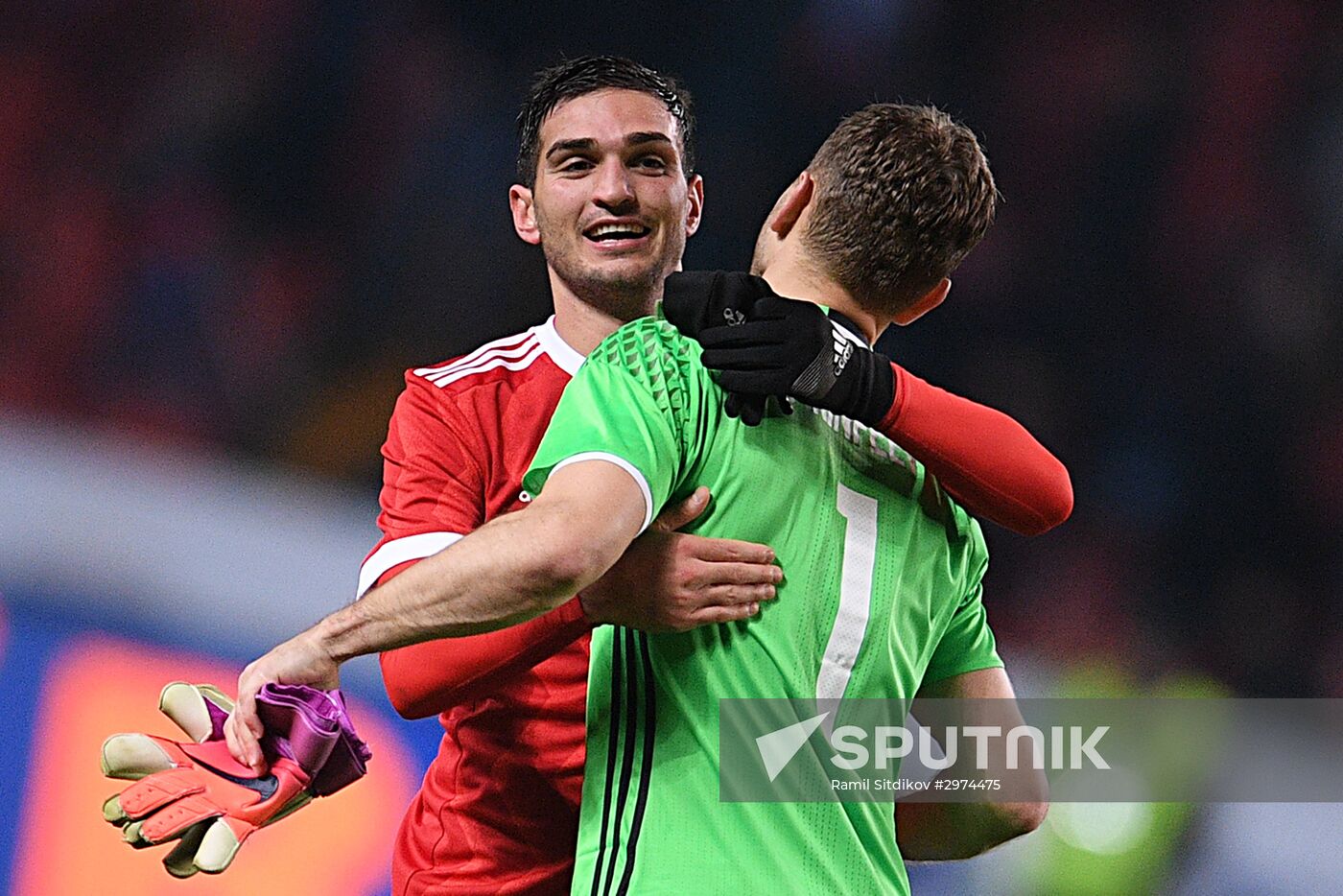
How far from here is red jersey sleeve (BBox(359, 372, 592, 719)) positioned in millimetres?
1670

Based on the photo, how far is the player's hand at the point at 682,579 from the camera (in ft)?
4.59

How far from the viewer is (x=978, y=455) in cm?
159

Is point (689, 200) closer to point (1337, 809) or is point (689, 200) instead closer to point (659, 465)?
point (659, 465)

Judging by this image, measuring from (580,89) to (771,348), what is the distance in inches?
41.8

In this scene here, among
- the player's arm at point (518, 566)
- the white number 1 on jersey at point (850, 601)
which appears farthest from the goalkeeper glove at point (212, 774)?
the white number 1 on jersey at point (850, 601)

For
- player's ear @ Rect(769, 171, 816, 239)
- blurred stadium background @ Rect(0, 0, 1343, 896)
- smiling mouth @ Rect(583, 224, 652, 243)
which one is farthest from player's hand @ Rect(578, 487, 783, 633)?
blurred stadium background @ Rect(0, 0, 1343, 896)

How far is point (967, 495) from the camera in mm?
1616

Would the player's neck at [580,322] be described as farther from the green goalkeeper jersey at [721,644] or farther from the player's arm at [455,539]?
the green goalkeeper jersey at [721,644]

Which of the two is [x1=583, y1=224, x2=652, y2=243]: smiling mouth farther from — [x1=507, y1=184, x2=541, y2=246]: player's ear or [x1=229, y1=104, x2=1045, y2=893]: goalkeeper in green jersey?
[x1=229, y1=104, x2=1045, y2=893]: goalkeeper in green jersey

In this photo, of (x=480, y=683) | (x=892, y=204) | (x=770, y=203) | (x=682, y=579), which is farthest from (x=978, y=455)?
A: (x=770, y=203)

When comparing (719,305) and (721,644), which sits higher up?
(719,305)

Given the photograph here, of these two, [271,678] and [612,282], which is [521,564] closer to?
[271,678]

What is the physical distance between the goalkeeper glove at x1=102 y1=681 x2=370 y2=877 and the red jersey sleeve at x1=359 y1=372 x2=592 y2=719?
6.4 inches

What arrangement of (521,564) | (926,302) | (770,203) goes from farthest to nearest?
(770,203) → (926,302) → (521,564)
